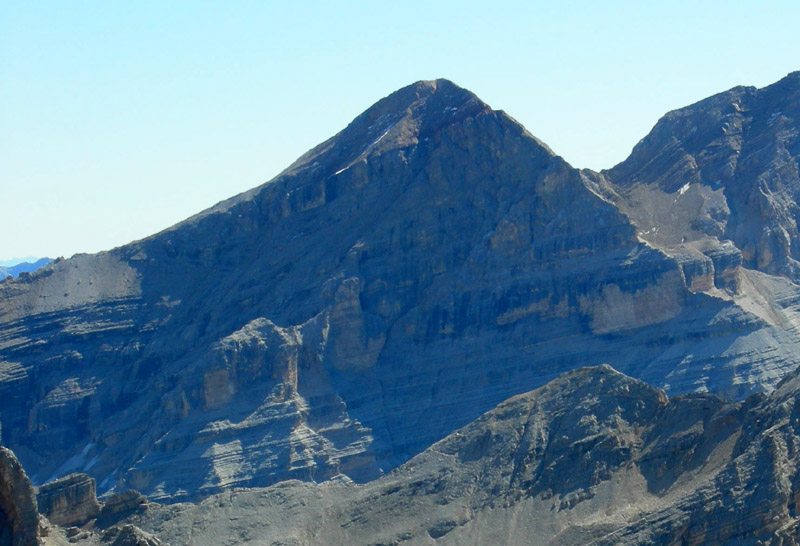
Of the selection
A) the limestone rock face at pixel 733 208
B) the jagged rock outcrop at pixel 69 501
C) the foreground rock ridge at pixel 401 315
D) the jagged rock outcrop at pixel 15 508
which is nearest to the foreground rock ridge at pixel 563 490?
the jagged rock outcrop at pixel 69 501

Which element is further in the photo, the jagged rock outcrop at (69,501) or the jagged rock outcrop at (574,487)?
the jagged rock outcrop at (69,501)

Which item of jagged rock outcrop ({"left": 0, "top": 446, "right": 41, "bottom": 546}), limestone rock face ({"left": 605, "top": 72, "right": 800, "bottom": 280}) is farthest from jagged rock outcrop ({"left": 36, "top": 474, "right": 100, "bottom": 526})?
limestone rock face ({"left": 605, "top": 72, "right": 800, "bottom": 280})

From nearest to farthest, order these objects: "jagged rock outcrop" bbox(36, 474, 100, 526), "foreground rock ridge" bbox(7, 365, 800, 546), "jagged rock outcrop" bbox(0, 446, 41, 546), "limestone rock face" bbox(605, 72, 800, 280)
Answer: "jagged rock outcrop" bbox(0, 446, 41, 546) → "foreground rock ridge" bbox(7, 365, 800, 546) → "jagged rock outcrop" bbox(36, 474, 100, 526) → "limestone rock face" bbox(605, 72, 800, 280)

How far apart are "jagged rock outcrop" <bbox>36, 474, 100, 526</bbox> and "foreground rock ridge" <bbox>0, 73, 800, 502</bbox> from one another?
141 ft

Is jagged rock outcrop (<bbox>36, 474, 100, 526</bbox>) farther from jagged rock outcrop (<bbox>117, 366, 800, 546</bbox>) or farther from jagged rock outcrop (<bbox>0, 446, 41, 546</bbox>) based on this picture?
jagged rock outcrop (<bbox>0, 446, 41, 546</bbox>)

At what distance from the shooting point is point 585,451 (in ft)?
397

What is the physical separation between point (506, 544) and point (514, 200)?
71292 millimetres

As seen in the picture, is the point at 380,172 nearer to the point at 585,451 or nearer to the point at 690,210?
the point at 690,210

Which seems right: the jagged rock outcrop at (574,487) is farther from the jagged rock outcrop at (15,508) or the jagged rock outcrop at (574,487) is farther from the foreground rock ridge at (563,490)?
the jagged rock outcrop at (15,508)

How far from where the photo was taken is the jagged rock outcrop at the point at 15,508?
89562 millimetres

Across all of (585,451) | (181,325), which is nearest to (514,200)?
(181,325)

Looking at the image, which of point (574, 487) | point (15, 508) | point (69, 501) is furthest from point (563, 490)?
point (15, 508)

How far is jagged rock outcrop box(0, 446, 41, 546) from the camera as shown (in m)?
89.6

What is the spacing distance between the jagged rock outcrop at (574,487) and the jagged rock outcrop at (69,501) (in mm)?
6334
